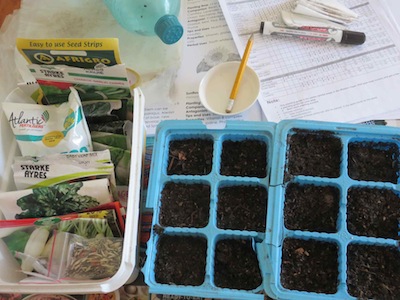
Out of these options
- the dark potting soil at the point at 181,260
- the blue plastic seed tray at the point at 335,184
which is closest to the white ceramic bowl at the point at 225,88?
the blue plastic seed tray at the point at 335,184

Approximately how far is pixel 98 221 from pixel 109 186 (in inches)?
2.3

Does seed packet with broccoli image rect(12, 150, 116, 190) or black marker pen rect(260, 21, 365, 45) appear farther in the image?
black marker pen rect(260, 21, 365, 45)

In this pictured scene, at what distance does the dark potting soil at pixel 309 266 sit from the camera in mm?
590

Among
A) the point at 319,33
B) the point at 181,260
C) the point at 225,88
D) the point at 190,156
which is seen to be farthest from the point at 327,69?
the point at 181,260

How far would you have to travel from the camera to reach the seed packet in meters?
0.64

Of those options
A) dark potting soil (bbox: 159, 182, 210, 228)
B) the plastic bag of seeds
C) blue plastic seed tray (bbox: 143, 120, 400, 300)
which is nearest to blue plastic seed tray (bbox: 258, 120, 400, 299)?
blue plastic seed tray (bbox: 143, 120, 400, 300)

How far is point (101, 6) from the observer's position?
865mm

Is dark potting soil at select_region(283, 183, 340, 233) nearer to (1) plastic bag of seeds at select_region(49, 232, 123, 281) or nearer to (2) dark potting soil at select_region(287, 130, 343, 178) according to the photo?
(2) dark potting soil at select_region(287, 130, 343, 178)

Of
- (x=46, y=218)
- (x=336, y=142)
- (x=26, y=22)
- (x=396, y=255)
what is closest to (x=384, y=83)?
(x=336, y=142)

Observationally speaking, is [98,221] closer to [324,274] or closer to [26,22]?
[324,274]

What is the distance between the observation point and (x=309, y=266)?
1.98 ft

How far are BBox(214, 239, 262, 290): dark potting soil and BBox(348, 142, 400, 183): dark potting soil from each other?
7.7 inches

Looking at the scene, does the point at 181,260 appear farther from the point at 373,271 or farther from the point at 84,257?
the point at 373,271

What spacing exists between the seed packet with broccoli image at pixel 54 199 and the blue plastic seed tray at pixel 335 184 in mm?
252
